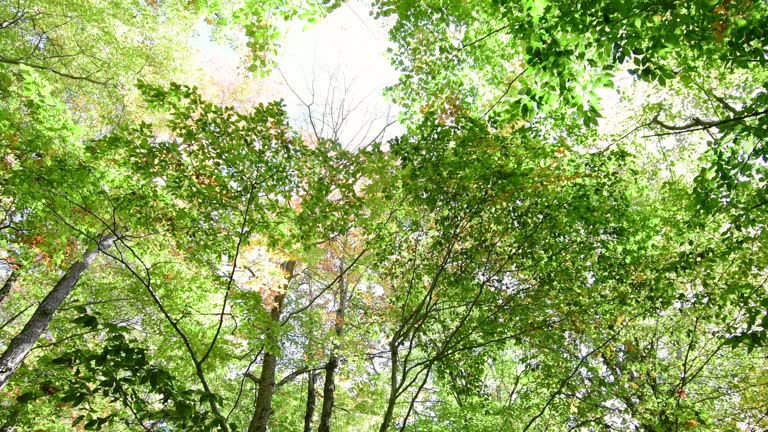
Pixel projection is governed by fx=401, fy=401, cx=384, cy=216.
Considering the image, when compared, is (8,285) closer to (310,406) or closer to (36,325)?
(36,325)

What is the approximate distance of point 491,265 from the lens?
19.0 feet

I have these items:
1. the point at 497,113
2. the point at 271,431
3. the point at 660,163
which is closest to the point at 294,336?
Result: the point at 271,431

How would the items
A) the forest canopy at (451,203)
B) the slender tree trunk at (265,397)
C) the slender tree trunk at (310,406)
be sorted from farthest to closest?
the slender tree trunk at (310,406) → the slender tree trunk at (265,397) → the forest canopy at (451,203)

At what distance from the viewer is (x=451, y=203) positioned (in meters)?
5.17

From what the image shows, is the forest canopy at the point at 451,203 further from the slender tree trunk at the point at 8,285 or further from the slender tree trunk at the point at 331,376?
the slender tree trunk at the point at 8,285

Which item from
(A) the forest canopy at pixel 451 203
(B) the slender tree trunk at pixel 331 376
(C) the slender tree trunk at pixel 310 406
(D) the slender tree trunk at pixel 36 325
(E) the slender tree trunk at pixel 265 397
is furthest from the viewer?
(C) the slender tree trunk at pixel 310 406

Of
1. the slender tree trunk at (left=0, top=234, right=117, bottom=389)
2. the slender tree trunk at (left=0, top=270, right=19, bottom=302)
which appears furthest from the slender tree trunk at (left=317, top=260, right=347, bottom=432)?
the slender tree trunk at (left=0, top=270, right=19, bottom=302)

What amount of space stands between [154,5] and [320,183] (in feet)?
26.0

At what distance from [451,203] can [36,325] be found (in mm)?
8074

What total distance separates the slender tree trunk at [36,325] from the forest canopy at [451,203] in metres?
0.03

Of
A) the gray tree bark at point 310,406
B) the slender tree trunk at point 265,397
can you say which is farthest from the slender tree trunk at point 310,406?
the slender tree trunk at point 265,397

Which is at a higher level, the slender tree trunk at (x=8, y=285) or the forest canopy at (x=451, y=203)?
the slender tree trunk at (x=8, y=285)

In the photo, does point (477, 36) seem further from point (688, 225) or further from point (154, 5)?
point (154, 5)

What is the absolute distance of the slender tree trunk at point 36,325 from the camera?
23.3 feet
